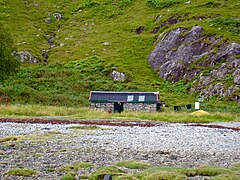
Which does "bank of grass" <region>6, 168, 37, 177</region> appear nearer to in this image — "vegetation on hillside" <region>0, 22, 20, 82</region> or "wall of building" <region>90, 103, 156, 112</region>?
"wall of building" <region>90, 103, 156, 112</region>

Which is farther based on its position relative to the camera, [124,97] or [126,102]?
[124,97]

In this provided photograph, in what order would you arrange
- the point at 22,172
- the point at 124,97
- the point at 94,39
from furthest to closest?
the point at 94,39 < the point at 124,97 < the point at 22,172

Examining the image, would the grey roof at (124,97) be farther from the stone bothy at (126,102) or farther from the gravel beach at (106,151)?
the gravel beach at (106,151)

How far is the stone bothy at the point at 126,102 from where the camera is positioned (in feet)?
171

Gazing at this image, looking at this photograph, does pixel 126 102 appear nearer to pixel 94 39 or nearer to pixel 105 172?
pixel 105 172

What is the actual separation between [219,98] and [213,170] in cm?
4914

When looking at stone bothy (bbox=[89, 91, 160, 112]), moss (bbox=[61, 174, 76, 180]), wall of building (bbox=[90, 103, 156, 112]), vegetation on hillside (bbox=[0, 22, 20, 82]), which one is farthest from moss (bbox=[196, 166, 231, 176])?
vegetation on hillside (bbox=[0, 22, 20, 82])

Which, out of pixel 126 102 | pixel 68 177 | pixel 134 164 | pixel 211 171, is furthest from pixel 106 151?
pixel 126 102

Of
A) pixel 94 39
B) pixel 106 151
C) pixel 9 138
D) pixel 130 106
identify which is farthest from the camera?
pixel 94 39

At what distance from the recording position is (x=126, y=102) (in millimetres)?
52562

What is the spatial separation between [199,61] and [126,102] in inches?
1039

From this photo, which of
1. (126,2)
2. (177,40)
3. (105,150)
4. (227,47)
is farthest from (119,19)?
(105,150)

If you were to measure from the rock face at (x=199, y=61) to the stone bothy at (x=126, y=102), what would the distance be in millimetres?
14508

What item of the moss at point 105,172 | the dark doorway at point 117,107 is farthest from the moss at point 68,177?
the dark doorway at point 117,107
